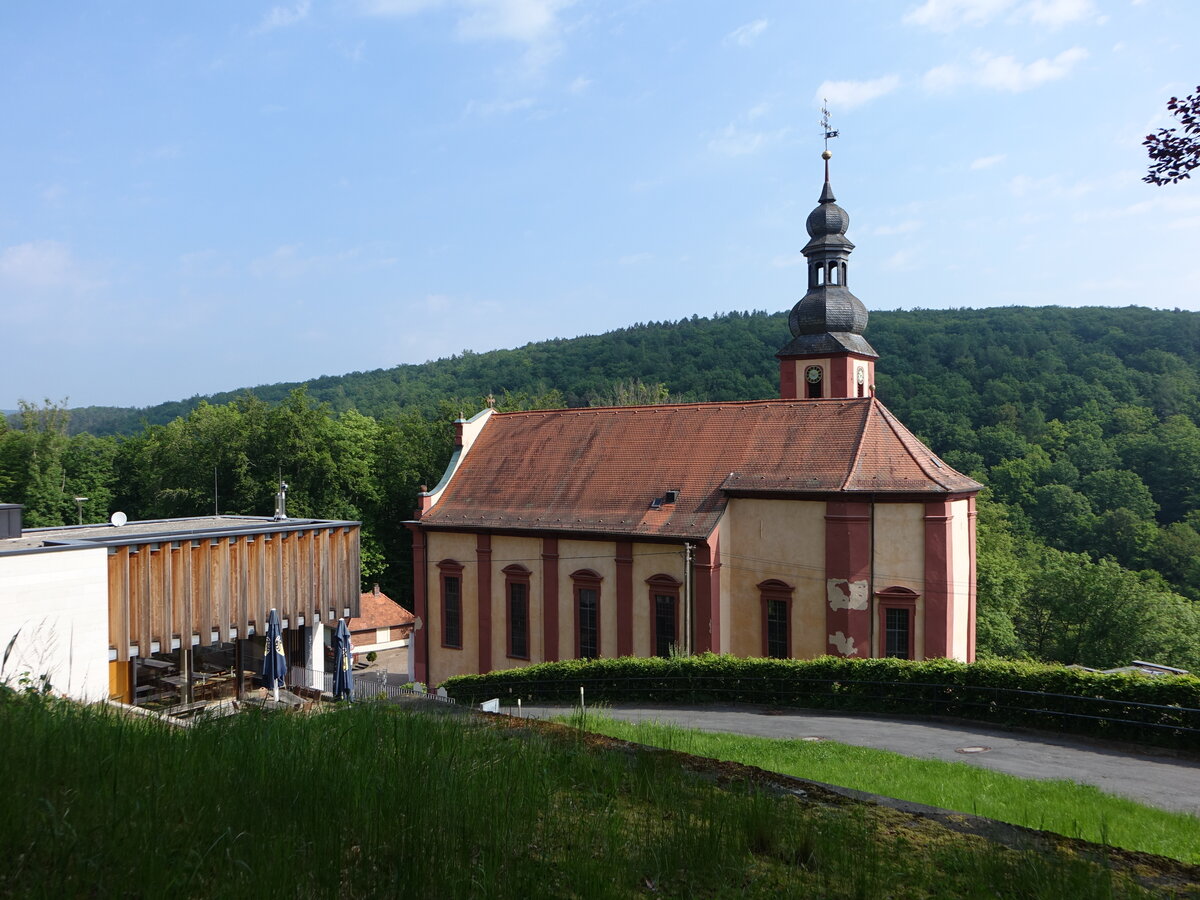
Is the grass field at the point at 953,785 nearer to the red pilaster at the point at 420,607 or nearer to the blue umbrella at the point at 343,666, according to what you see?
the blue umbrella at the point at 343,666

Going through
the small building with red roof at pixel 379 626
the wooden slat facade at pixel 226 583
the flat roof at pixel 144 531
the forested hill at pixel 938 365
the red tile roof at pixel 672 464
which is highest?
the forested hill at pixel 938 365

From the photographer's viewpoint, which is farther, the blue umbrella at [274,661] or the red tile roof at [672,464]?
the red tile roof at [672,464]

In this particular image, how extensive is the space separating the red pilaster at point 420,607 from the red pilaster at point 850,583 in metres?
15.1

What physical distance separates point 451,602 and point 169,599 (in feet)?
43.5

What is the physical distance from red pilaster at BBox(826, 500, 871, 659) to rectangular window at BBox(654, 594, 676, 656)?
4.65 meters

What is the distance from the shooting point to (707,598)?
25656mm

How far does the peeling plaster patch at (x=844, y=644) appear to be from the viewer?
2433 centimetres

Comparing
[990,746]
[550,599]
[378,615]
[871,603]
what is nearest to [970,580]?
[871,603]

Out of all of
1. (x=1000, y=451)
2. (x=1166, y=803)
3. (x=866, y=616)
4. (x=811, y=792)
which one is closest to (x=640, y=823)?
(x=811, y=792)

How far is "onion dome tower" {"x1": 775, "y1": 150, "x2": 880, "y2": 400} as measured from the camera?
3594cm

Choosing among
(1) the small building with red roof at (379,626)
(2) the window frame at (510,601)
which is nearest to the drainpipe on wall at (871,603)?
(2) the window frame at (510,601)

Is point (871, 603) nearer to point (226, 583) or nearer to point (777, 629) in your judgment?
point (777, 629)

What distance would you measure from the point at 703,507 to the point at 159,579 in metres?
15.1

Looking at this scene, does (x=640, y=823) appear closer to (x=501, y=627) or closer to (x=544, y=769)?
(x=544, y=769)
